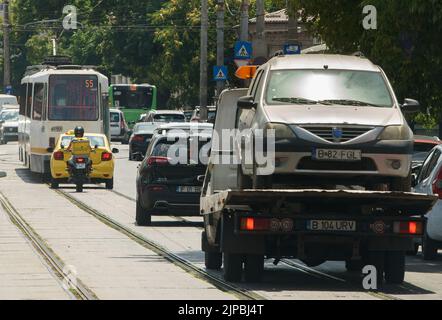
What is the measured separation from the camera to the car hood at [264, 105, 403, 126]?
52.0 feet

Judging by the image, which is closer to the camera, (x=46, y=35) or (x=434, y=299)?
(x=434, y=299)

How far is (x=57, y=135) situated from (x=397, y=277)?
26844mm

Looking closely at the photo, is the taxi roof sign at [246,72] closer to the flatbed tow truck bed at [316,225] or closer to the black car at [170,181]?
the flatbed tow truck bed at [316,225]

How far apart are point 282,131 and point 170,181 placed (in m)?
10.4

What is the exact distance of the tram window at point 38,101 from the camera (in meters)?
42.9

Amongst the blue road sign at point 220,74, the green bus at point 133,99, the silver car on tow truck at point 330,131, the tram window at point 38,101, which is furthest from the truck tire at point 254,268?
the green bus at point 133,99

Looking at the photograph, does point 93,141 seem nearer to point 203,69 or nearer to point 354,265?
point 203,69

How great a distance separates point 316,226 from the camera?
15.6m

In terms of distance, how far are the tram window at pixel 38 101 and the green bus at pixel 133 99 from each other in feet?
126

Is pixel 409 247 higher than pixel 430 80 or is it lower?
lower

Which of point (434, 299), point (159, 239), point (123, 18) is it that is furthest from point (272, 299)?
point (123, 18)

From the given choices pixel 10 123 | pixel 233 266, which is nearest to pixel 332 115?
pixel 233 266

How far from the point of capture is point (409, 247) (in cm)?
1612
